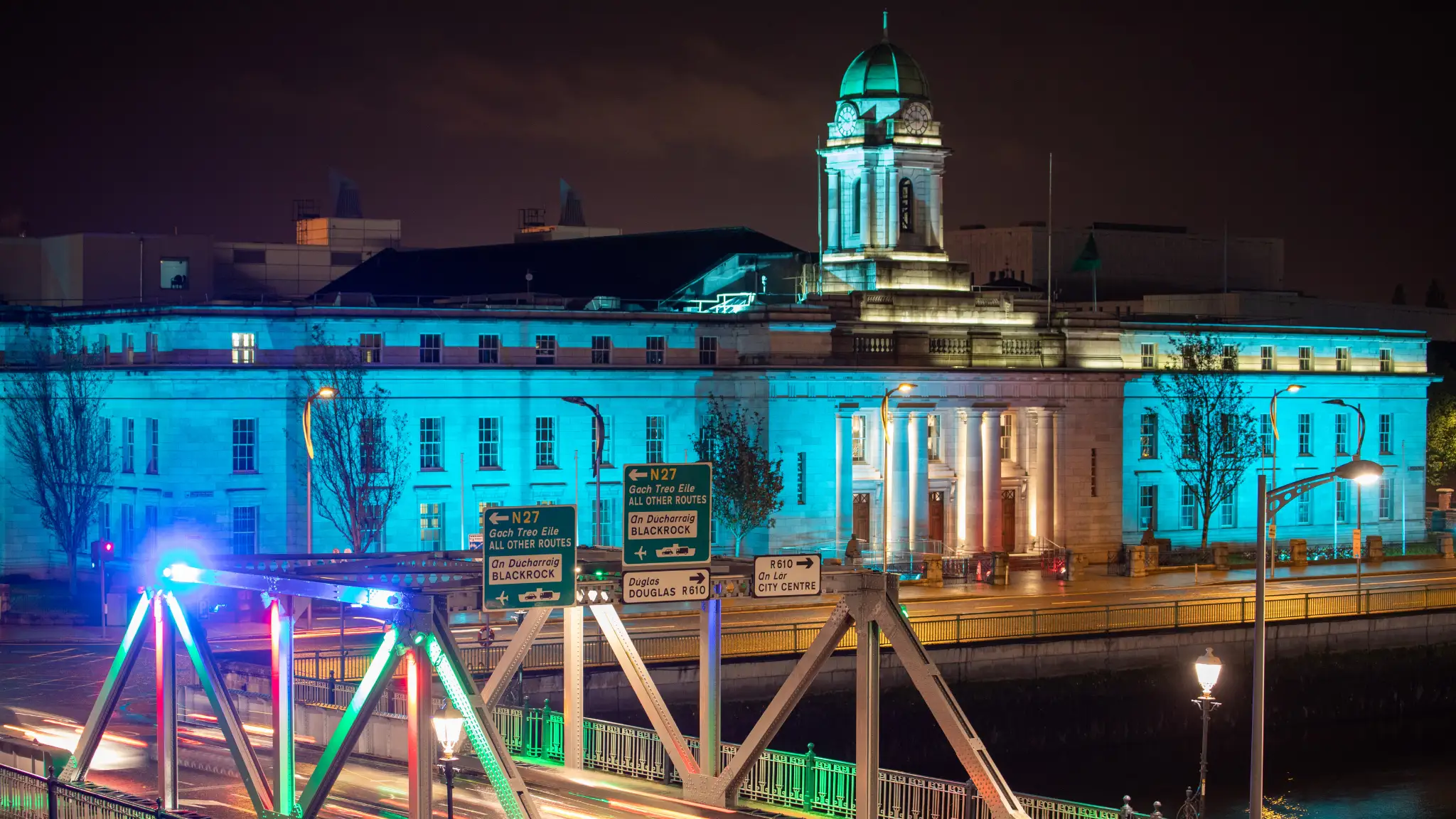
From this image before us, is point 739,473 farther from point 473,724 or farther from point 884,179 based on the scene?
point 473,724

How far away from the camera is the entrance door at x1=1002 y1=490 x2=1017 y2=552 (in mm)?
86438

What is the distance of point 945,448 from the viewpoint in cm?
8406

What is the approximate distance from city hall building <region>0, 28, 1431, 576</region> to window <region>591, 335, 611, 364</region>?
77 mm

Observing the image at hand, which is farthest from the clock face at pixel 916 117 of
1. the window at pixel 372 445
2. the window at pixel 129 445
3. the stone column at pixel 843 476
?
the window at pixel 129 445

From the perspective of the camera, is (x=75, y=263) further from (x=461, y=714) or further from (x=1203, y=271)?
(x=461, y=714)

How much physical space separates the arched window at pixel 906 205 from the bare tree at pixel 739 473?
1145 cm

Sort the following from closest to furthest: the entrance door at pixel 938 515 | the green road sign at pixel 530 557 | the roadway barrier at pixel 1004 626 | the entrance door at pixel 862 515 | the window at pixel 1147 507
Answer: the green road sign at pixel 530 557, the roadway barrier at pixel 1004 626, the entrance door at pixel 862 515, the entrance door at pixel 938 515, the window at pixel 1147 507

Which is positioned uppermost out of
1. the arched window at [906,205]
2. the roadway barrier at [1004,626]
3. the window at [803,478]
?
the arched window at [906,205]

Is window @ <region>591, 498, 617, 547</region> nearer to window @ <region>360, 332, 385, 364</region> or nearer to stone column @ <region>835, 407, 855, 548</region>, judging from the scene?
stone column @ <region>835, 407, 855, 548</region>

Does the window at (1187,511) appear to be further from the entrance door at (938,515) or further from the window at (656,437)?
the window at (656,437)

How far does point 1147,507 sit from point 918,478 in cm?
1425

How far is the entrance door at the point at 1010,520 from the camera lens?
8644 centimetres

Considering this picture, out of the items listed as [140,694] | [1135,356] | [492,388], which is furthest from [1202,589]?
[140,694]

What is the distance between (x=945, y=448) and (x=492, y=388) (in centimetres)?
1917
